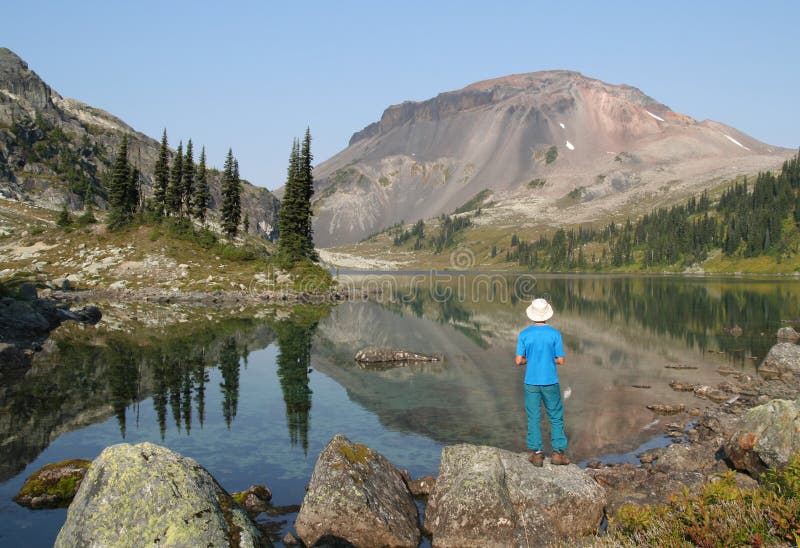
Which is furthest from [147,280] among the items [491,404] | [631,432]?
[631,432]

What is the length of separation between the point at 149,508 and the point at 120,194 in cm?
10122

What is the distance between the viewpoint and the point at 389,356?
41.8 m

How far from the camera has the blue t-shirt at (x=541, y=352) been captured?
15641mm

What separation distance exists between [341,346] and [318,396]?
55.3 ft

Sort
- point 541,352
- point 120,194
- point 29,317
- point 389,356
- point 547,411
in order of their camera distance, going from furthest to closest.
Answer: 1. point 120,194
2. point 29,317
3. point 389,356
4. point 547,411
5. point 541,352

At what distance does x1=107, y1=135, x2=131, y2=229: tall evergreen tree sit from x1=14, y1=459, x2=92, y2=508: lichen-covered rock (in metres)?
87.5

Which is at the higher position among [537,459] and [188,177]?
[188,177]

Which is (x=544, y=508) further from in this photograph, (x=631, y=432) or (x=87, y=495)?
(x=631, y=432)

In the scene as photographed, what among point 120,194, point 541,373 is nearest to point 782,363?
point 541,373

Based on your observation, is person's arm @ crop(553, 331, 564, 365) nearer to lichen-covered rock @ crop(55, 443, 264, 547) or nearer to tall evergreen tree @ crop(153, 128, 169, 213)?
lichen-covered rock @ crop(55, 443, 264, 547)

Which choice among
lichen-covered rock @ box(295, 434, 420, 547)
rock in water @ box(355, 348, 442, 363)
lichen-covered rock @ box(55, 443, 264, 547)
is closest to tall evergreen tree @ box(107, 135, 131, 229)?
rock in water @ box(355, 348, 442, 363)

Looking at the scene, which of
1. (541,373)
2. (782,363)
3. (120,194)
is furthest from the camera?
(120,194)

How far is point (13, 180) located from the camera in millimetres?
151375

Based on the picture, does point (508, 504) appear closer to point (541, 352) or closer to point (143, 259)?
point (541, 352)
